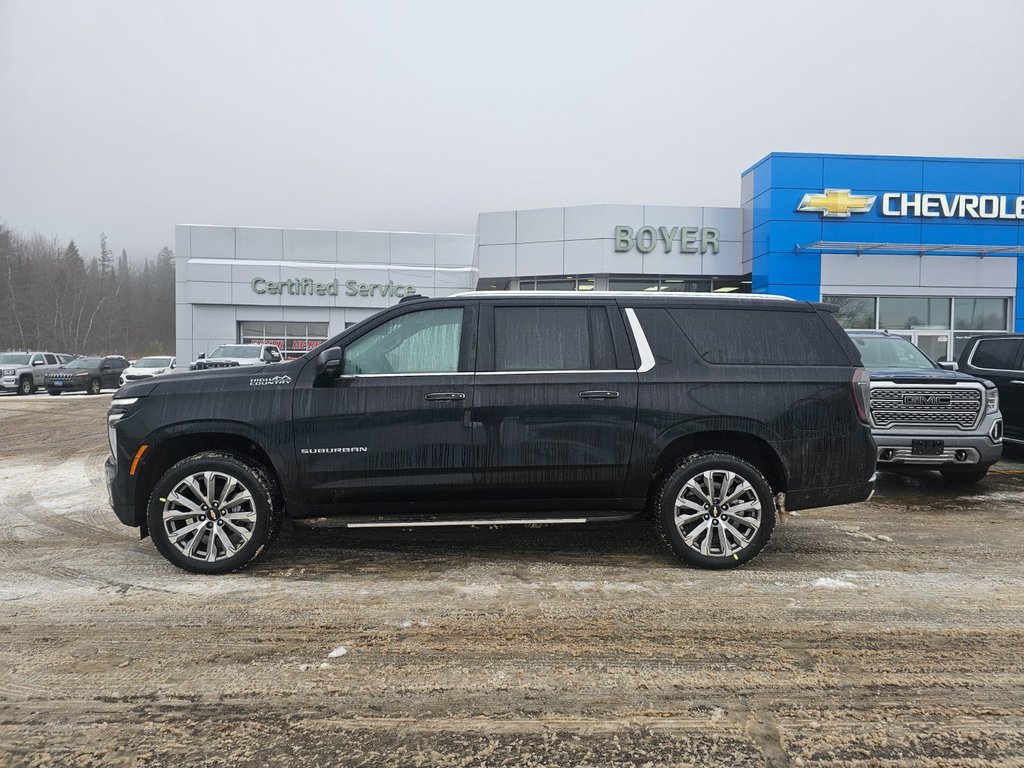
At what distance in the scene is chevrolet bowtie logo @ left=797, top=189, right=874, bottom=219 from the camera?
64.3 feet

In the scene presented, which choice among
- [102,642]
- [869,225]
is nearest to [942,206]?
[869,225]

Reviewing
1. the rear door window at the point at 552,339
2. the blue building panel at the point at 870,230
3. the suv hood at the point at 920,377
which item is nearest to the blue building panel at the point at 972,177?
the blue building panel at the point at 870,230

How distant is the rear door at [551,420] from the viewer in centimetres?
431

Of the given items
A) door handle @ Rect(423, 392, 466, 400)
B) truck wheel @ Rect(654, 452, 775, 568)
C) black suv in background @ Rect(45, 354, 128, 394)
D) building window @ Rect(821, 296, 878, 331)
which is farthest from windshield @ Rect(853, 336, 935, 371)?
black suv in background @ Rect(45, 354, 128, 394)

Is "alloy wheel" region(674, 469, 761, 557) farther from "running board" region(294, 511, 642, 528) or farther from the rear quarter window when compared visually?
the rear quarter window

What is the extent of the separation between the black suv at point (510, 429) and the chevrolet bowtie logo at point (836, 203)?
57.3ft

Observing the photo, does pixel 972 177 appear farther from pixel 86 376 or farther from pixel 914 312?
pixel 86 376

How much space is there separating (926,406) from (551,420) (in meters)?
4.99

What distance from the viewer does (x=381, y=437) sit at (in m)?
4.27

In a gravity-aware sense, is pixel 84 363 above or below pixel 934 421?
above

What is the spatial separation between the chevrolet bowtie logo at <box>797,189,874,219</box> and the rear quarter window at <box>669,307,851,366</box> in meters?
17.4

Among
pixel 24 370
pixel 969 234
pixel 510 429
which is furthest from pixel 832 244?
pixel 24 370

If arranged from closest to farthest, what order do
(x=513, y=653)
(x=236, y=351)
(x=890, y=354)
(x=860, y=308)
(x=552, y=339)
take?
(x=513, y=653), (x=552, y=339), (x=890, y=354), (x=860, y=308), (x=236, y=351)

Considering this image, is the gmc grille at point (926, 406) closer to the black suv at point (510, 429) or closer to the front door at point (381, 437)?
the black suv at point (510, 429)
